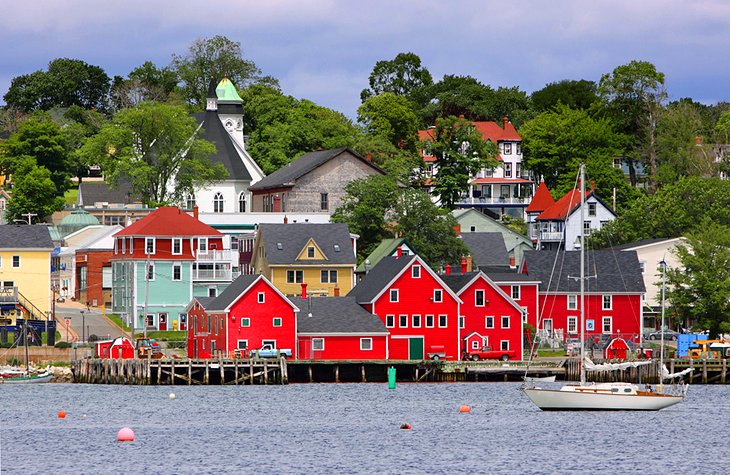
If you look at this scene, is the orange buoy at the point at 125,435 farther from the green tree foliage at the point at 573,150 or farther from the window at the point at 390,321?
the green tree foliage at the point at 573,150

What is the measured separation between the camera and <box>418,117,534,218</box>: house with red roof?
190 m

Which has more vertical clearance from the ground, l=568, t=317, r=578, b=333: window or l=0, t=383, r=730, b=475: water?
l=568, t=317, r=578, b=333: window

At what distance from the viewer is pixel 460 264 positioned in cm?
13738

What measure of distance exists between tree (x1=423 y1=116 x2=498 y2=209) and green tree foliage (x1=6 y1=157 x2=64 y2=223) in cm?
3888

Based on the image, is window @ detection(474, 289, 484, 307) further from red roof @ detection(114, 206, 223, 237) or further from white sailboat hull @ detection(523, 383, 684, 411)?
white sailboat hull @ detection(523, 383, 684, 411)

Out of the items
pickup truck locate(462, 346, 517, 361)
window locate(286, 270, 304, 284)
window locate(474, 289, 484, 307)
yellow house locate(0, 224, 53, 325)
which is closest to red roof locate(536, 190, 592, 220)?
window locate(286, 270, 304, 284)

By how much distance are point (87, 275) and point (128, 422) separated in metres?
60.6

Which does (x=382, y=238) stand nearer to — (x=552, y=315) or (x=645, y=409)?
(x=552, y=315)

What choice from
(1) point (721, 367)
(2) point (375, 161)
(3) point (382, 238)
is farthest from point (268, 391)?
(2) point (375, 161)

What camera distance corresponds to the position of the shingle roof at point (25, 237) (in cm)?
12875

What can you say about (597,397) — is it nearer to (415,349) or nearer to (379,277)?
(415,349)

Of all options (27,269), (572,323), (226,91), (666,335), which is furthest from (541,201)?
(27,269)

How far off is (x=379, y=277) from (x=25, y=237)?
28528 mm

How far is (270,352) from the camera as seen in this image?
11094cm
